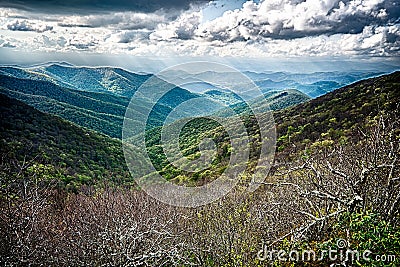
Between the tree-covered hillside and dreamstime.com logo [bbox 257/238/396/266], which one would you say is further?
the tree-covered hillside

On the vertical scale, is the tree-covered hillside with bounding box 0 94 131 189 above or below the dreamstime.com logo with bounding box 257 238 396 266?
below

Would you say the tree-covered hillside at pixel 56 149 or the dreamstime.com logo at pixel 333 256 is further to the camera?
the tree-covered hillside at pixel 56 149

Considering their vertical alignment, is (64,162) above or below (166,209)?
below

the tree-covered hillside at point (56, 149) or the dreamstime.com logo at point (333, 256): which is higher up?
the dreamstime.com logo at point (333, 256)

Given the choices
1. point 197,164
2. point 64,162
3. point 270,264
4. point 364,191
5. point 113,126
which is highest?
point 364,191

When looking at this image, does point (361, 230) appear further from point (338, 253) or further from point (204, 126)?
point (204, 126)

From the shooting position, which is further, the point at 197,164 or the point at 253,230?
the point at 197,164

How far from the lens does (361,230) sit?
211 inches

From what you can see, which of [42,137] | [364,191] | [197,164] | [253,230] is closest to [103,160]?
[42,137]

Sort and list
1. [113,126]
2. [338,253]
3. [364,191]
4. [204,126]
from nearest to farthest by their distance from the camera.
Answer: [338,253], [364,191], [204,126], [113,126]

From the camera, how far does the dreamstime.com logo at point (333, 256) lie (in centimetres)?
522

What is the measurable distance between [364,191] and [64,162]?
41.3 meters

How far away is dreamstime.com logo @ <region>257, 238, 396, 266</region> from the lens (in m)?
5.22

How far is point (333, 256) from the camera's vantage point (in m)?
6.32
